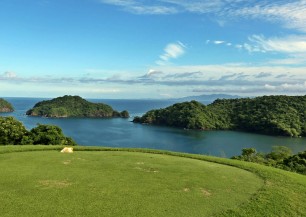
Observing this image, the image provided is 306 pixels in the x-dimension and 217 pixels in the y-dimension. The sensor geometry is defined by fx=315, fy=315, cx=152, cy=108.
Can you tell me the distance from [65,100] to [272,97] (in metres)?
98.7

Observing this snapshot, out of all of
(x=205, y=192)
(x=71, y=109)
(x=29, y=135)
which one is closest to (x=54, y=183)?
(x=205, y=192)

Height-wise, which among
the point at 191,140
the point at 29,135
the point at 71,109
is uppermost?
the point at 71,109

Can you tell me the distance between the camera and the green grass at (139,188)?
25.4 feet

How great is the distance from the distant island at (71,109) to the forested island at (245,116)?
29362mm

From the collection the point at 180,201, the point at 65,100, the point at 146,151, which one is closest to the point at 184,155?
the point at 146,151

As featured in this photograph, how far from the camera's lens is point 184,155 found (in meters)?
16.1

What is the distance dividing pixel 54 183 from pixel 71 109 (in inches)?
5764

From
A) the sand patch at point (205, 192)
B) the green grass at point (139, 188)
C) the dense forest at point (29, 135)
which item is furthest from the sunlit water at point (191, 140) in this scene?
the sand patch at point (205, 192)

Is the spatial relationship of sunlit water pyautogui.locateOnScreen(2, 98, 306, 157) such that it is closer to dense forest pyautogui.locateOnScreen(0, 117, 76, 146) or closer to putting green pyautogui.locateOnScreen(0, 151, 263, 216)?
dense forest pyautogui.locateOnScreen(0, 117, 76, 146)

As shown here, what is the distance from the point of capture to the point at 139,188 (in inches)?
365

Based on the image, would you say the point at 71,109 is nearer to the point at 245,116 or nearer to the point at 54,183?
the point at 245,116

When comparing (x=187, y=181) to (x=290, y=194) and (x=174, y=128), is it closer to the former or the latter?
(x=290, y=194)

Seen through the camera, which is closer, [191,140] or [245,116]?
[191,140]

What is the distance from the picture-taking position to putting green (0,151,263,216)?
7.67 metres
